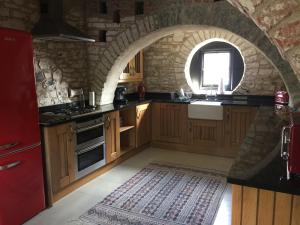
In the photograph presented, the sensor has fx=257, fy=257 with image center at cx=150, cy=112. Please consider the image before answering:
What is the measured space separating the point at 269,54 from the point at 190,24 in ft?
3.52

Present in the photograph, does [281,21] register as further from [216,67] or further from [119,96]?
[216,67]

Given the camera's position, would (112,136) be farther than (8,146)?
Yes

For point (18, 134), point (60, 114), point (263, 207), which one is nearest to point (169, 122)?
point (60, 114)

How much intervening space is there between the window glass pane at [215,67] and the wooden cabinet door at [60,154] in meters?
3.52

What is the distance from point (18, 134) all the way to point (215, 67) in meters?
4.35

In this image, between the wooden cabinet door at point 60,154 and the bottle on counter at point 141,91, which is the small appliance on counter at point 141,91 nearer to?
the bottle on counter at point 141,91

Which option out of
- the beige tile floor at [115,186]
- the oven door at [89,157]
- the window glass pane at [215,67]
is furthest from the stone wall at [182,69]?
the oven door at [89,157]

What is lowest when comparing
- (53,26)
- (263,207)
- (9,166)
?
(9,166)

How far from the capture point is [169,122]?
4.75 meters

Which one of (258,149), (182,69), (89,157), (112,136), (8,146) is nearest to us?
(258,149)

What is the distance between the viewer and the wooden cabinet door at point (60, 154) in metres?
2.74

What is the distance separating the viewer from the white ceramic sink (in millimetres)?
4273

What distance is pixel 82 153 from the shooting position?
10.5 ft

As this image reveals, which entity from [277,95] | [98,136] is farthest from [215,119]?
[98,136]
